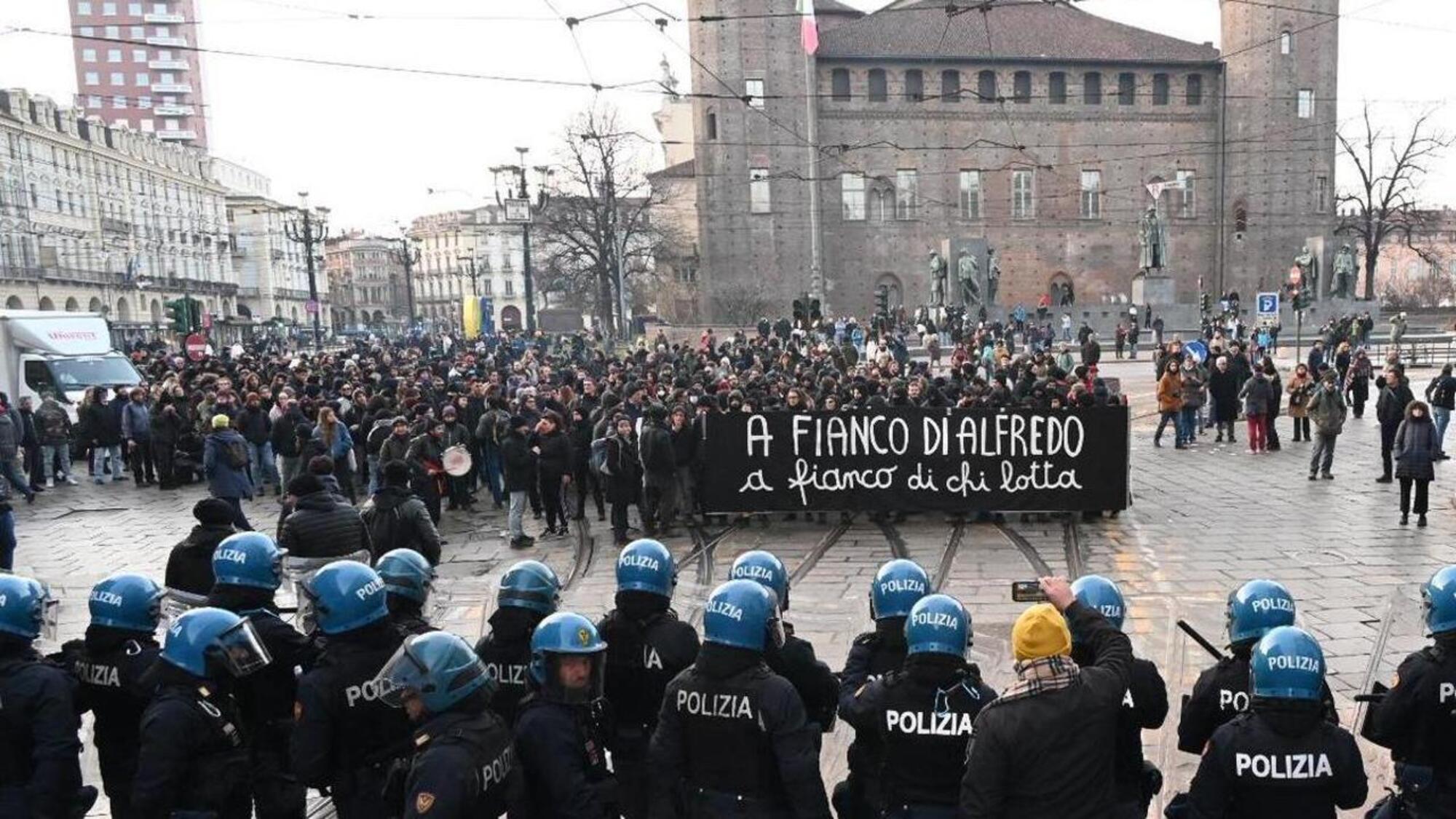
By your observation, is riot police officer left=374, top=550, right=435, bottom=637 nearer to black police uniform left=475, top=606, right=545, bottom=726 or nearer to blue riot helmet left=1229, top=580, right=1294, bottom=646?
black police uniform left=475, top=606, right=545, bottom=726

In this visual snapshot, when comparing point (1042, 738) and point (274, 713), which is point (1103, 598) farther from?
point (274, 713)

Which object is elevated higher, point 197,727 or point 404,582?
point 404,582

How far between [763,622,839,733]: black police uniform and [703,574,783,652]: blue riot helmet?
1.49 ft

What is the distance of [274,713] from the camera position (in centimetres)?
442

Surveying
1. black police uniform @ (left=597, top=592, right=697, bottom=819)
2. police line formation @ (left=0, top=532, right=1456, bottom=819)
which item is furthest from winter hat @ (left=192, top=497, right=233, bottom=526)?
black police uniform @ (left=597, top=592, right=697, bottom=819)

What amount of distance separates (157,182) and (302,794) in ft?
262

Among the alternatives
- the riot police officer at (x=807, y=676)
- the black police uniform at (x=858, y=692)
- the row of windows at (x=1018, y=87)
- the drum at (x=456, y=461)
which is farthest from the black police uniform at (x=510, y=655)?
the row of windows at (x=1018, y=87)

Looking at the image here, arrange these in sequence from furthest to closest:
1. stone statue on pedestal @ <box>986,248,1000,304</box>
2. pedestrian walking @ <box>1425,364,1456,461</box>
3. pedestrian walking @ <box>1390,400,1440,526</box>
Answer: stone statue on pedestal @ <box>986,248,1000,304</box> < pedestrian walking @ <box>1425,364,1456,461</box> < pedestrian walking @ <box>1390,400,1440,526</box>

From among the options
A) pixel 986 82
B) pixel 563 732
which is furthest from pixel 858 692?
pixel 986 82

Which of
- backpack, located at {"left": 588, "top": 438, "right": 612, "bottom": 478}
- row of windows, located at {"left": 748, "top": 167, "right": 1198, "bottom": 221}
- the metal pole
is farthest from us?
row of windows, located at {"left": 748, "top": 167, "right": 1198, "bottom": 221}

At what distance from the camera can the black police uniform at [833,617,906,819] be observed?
402 cm

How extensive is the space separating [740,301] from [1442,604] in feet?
181

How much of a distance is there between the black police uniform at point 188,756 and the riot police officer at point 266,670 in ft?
0.66

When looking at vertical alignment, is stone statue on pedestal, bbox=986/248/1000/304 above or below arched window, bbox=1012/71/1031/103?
below
